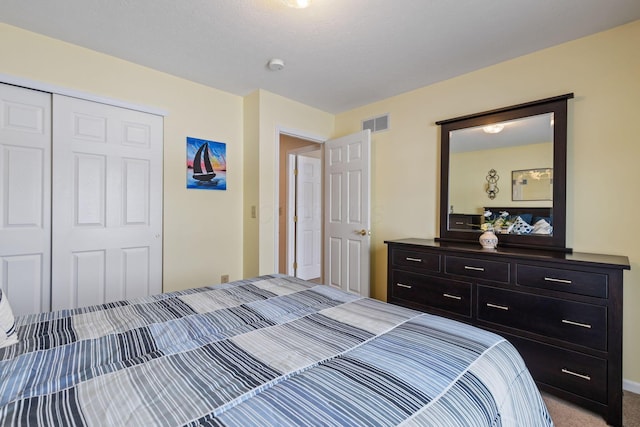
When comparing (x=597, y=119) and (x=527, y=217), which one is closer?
(x=597, y=119)

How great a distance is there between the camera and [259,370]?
0.87m

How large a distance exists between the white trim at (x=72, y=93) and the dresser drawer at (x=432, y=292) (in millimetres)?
2666

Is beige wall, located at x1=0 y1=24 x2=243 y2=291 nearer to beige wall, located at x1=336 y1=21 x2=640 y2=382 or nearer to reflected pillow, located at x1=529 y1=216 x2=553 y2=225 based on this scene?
beige wall, located at x1=336 y1=21 x2=640 y2=382

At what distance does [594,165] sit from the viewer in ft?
6.64

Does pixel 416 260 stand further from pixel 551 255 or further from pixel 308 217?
pixel 308 217

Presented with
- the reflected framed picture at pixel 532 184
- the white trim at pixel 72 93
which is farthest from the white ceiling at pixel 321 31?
the reflected framed picture at pixel 532 184

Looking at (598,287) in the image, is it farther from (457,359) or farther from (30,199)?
(30,199)

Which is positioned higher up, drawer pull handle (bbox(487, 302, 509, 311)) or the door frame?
the door frame

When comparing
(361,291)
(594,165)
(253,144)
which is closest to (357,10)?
(253,144)

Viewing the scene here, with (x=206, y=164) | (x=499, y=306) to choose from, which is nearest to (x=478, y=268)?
(x=499, y=306)

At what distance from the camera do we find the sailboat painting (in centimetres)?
290

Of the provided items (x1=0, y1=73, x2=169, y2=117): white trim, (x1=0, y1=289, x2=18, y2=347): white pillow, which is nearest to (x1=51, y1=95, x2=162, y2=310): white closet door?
(x1=0, y1=73, x2=169, y2=117): white trim

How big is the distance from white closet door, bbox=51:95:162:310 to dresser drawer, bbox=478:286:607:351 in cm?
280

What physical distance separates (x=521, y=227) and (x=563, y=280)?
0.64 metres
